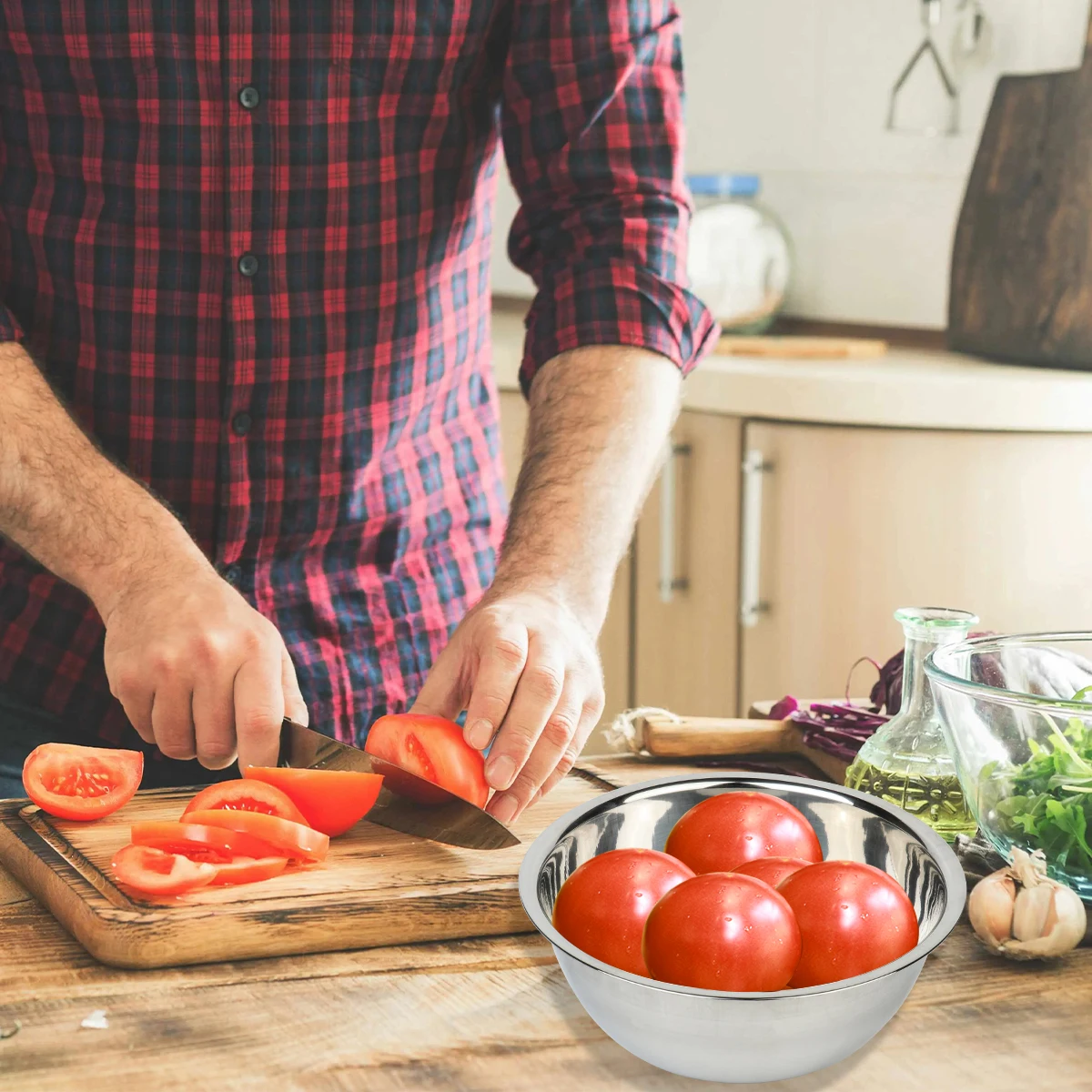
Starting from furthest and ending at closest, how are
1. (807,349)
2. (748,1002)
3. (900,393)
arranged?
(807,349), (900,393), (748,1002)

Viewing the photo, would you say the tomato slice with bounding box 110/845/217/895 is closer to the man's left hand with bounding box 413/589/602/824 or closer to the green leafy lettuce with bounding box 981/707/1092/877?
the man's left hand with bounding box 413/589/602/824

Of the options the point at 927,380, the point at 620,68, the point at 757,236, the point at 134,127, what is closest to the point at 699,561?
the point at 927,380

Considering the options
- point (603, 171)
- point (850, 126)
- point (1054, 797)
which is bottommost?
point (1054, 797)

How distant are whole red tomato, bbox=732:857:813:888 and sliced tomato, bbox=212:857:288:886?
0.32 m

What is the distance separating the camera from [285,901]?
2.90ft

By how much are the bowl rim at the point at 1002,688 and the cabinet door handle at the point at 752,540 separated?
119cm

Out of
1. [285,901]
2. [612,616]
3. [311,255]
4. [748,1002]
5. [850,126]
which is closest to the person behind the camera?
[748,1002]

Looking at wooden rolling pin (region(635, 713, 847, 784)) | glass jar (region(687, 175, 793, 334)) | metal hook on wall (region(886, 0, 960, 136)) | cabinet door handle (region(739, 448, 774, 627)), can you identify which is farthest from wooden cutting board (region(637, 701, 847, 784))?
metal hook on wall (region(886, 0, 960, 136))

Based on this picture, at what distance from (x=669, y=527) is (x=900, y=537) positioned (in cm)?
42

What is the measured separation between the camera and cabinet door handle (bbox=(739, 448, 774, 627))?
221cm

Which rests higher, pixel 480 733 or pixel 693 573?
pixel 480 733

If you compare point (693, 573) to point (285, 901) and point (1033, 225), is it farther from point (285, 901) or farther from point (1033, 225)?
point (285, 901)

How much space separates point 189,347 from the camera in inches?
52.0

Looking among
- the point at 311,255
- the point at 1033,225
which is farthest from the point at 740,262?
the point at 311,255
